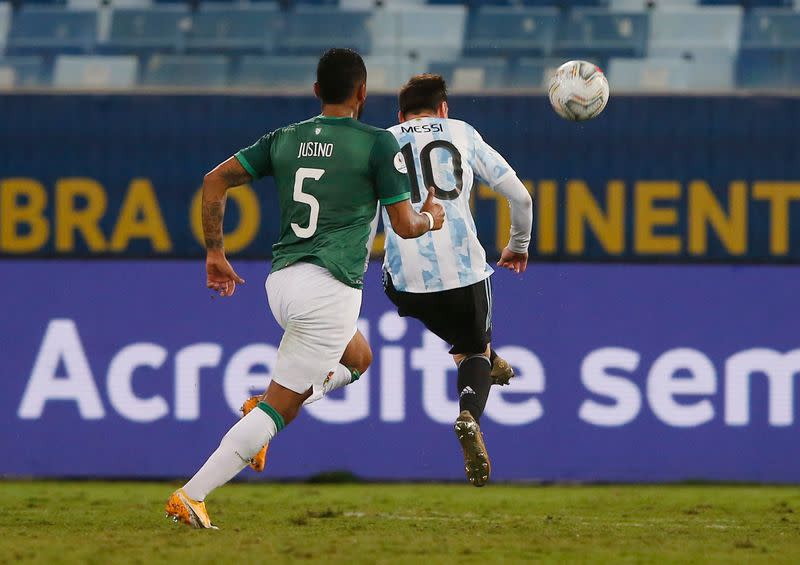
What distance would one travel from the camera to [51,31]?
10.3 metres

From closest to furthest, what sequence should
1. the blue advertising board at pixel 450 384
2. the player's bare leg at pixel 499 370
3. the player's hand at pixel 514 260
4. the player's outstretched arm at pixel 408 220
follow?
the player's outstretched arm at pixel 408 220, the player's hand at pixel 514 260, the player's bare leg at pixel 499 370, the blue advertising board at pixel 450 384

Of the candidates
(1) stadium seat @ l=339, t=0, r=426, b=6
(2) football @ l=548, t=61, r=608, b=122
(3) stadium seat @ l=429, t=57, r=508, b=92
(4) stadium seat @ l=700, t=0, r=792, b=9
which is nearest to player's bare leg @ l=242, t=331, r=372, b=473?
(2) football @ l=548, t=61, r=608, b=122

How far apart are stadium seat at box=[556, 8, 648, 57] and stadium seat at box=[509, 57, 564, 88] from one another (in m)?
0.22

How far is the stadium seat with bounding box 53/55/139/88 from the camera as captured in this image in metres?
9.84

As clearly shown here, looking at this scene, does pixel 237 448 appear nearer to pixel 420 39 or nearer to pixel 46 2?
pixel 420 39

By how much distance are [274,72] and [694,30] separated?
2.90m

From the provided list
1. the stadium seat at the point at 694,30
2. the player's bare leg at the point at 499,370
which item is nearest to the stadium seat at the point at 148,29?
the stadium seat at the point at 694,30

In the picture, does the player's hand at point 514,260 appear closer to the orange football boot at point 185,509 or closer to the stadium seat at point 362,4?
the orange football boot at point 185,509

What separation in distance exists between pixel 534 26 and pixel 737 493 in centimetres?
351

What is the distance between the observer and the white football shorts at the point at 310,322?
5508 mm

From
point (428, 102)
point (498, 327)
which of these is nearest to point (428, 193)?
point (428, 102)

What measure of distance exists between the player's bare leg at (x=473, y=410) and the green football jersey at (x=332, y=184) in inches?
31.0

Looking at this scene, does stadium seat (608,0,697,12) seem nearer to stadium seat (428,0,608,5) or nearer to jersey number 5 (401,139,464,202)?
stadium seat (428,0,608,5)

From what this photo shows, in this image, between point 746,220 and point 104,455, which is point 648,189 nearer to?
point 746,220
